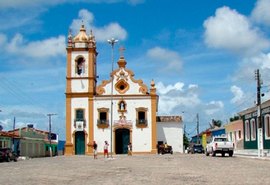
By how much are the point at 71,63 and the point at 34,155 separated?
15.8 m

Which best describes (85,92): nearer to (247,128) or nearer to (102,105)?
(102,105)

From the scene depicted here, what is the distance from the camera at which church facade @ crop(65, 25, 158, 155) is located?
54875 millimetres

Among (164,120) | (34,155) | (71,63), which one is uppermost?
(71,63)

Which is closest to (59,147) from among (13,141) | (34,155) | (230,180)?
(34,155)

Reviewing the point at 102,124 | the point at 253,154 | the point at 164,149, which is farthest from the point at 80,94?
the point at 253,154

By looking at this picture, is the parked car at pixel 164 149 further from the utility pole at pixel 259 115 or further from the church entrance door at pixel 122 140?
the utility pole at pixel 259 115

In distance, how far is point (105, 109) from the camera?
55.2 meters

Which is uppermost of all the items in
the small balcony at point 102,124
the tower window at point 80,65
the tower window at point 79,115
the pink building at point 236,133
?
the tower window at point 80,65

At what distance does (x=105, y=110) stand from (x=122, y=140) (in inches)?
157

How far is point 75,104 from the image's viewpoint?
55312 mm

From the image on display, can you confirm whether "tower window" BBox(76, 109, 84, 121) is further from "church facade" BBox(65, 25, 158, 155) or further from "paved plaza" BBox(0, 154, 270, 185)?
"paved plaza" BBox(0, 154, 270, 185)

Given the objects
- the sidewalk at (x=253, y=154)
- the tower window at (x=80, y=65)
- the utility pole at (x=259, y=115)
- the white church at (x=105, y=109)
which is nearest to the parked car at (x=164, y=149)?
the white church at (x=105, y=109)

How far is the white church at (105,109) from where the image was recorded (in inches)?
2160

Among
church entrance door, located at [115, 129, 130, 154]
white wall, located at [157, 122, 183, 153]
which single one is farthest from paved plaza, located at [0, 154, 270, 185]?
white wall, located at [157, 122, 183, 153]
